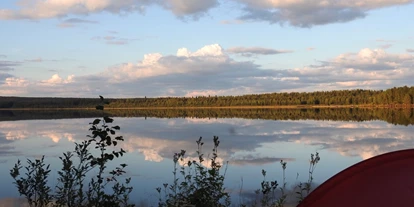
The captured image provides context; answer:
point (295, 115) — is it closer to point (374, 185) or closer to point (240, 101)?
point (374, 185)

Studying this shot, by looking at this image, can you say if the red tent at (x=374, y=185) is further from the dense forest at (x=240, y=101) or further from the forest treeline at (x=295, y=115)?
the dense forest at (x=240, y=101)

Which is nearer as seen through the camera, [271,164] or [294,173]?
[294,173]

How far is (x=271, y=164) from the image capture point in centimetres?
1458

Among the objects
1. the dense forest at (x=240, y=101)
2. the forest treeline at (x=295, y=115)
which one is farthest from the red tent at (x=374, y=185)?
the dense forest at (x=240, y=101)

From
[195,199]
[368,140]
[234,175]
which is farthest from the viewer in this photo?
[368,140]

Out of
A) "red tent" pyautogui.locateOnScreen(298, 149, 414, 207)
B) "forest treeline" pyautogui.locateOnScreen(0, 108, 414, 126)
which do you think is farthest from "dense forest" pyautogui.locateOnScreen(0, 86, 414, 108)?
"red tent" pyautogui.locateOnScreen(298, 149, 414, 207)

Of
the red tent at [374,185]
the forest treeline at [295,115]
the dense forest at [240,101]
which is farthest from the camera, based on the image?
the dense forest at [240,101]

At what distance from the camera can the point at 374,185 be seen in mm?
3178

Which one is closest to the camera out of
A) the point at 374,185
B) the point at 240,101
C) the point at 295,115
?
the point at 374,185

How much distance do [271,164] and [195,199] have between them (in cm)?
966

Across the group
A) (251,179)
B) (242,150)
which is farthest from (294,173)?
(242,150)

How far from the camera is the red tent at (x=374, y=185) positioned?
10.1 ft

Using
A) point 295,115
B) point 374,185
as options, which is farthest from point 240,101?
point 374,185

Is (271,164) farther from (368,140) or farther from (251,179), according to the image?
(368,140)
